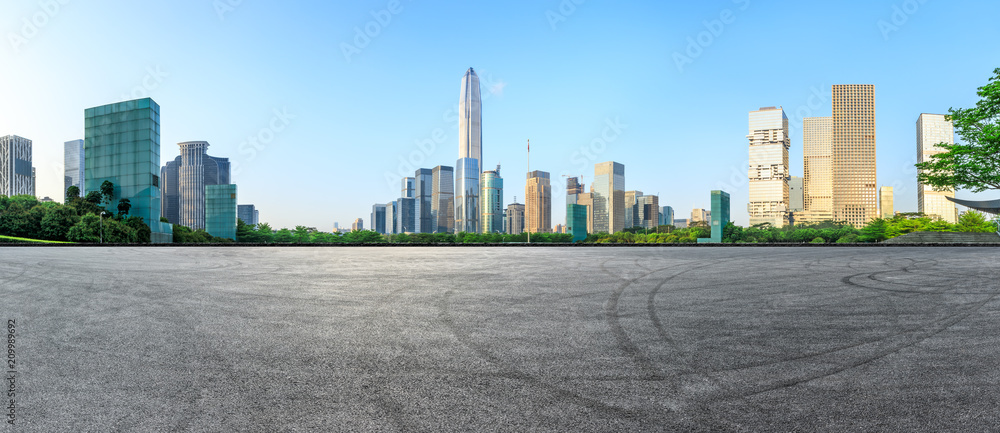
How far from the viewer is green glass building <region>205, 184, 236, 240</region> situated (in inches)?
3301

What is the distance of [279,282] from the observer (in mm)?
12352

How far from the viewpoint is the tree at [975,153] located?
30.0 m

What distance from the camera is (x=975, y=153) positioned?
3086cm

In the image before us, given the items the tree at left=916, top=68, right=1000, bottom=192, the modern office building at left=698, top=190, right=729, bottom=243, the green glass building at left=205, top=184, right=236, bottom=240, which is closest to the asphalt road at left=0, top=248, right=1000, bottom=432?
the tree at left=916, top=68, right=1000, bottom=192

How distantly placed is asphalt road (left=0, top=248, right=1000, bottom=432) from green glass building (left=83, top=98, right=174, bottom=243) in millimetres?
64838

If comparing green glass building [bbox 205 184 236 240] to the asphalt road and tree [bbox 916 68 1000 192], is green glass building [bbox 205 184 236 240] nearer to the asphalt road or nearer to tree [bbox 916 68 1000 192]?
the asphalt road

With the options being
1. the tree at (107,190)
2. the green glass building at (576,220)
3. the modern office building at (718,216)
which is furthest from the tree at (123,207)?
the modern office building at (718,216)

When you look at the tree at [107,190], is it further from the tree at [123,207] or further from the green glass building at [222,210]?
the green glass building at [222,210]

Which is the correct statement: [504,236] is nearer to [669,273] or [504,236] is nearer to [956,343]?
[669,273]

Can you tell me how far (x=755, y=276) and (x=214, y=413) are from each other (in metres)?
13.6

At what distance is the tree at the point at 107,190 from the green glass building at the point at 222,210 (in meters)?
19.5

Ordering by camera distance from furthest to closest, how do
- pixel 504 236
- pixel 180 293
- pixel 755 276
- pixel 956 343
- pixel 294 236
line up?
pixel 294 236, pixel 504 236, pixel 755 276, pixel 180 293, pixel 956 343

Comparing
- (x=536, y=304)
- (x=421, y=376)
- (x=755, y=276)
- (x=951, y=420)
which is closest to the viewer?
(x=951, y=420)

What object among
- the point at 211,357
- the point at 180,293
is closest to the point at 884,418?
the point at 211,357
